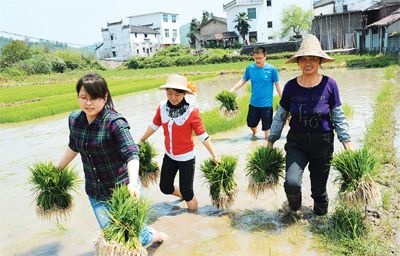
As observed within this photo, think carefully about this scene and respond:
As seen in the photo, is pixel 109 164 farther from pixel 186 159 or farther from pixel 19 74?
pixel 19 74

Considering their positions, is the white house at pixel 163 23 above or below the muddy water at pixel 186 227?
above

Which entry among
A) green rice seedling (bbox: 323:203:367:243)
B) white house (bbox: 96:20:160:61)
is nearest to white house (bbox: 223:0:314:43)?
white house (bbox: 96:20:160:61)

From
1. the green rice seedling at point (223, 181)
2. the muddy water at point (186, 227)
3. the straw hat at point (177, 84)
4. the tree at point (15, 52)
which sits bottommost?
the muddy water at point (186, 227)

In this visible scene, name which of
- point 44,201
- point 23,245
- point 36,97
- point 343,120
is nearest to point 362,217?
point 343,120

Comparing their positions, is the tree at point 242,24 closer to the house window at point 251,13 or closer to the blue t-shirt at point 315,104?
the house window at point 251,13

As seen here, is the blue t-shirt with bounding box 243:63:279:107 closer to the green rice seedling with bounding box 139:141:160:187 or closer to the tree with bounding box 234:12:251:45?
the green rice seedling with bounding box 139:141:160:187

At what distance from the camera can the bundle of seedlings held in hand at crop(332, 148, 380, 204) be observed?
120 inches

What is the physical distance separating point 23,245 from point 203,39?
4968 cm

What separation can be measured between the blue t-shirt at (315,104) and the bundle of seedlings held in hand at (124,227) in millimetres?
1566

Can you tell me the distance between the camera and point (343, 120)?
3283mm

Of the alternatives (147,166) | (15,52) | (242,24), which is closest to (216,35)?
(242,24)

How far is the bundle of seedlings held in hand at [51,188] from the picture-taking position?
129 inches

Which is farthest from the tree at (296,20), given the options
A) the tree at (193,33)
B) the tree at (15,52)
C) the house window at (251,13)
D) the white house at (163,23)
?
the tree at (15,52)

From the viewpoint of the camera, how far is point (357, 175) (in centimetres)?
313
